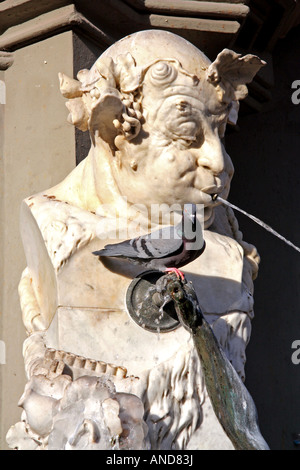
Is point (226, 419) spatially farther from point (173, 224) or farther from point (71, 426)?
point (173, 224)

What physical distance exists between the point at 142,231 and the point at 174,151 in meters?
0.24

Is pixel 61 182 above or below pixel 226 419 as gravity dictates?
above

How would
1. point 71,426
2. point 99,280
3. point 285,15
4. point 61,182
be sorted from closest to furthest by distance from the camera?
point 71,426
point 99,280
point 61,182
point 285,15

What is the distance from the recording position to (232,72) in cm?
348

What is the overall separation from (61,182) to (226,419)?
960mm

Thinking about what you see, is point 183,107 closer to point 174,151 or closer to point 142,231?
point 174,151

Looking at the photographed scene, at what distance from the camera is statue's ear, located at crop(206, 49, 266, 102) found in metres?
3.41

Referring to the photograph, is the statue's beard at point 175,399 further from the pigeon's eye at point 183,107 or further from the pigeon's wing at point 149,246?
the pigeon's eye at point 183,107

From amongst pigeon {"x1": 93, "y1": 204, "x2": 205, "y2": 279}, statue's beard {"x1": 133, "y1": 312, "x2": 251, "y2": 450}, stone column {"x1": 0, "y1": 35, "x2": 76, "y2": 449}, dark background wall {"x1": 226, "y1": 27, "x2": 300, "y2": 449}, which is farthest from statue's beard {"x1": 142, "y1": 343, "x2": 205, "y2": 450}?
dark background wall {"x1": 226, "y1": 27, "x2": 300, "y2": 449}

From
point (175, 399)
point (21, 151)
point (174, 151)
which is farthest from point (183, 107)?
point (21, 151)

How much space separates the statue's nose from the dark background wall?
1266mm

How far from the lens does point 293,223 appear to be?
4656 millimetres

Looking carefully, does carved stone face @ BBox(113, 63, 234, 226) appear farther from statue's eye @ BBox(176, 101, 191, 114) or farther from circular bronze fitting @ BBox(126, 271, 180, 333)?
circular bronze fitting @ BBox(126, 271, 180, 333)

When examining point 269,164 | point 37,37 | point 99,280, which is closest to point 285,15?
point 269,164
